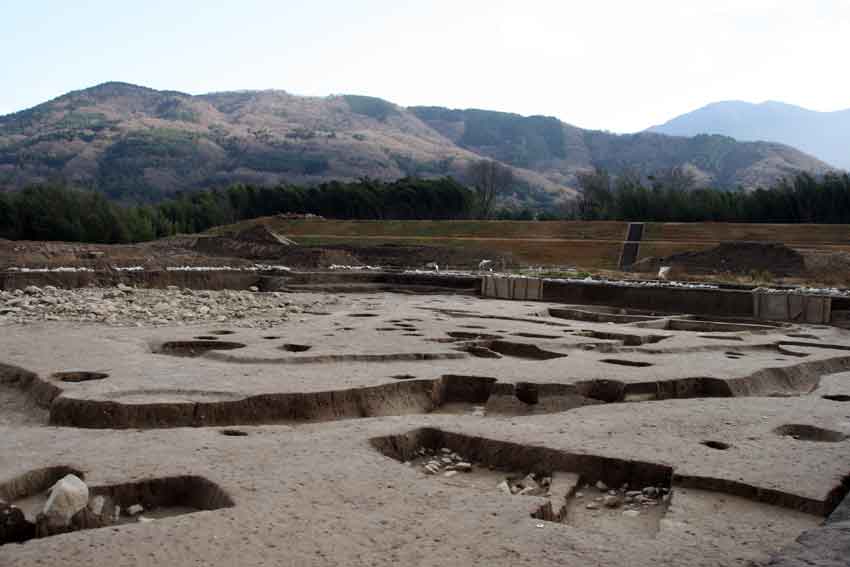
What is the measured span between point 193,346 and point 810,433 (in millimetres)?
7900

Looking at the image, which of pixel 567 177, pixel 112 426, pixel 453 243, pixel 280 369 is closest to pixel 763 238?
pixel 453 243

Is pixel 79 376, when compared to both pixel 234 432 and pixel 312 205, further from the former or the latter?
pixel 312 205

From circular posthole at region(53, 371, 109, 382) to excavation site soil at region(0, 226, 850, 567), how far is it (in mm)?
27

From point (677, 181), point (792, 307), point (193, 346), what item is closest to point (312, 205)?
point (677, 181)

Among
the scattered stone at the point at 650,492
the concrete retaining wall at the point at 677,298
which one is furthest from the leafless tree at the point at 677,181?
the scattered stone at the point at 650,492

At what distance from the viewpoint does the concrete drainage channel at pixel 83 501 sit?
4648 millimetres

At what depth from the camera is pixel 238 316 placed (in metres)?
15.5

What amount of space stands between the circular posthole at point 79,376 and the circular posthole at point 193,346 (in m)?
2.35

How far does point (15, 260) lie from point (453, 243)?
23.6 meters

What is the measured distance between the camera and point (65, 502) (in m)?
4.77

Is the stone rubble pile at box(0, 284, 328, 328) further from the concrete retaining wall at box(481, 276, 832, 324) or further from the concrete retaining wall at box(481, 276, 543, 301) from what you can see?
the concrete retaining wall at box(481, 276, 832, 324)

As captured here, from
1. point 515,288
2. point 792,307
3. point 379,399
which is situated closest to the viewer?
point 379,399

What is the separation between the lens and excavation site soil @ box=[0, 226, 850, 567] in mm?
4387

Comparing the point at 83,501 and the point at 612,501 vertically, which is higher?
the point at 83,501
